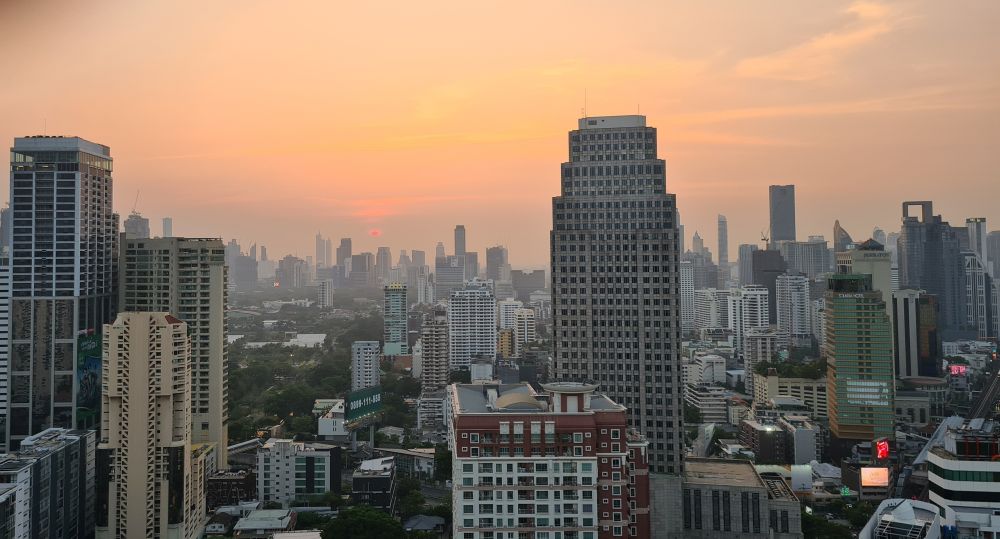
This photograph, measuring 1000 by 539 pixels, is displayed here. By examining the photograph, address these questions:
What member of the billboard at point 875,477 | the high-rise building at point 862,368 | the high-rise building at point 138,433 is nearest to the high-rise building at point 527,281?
the high-rise building at point 862,368

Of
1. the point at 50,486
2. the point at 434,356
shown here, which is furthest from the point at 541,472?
the point at 434,356

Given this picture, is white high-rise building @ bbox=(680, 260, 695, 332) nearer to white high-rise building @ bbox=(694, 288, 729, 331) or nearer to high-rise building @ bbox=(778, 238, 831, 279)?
white high-rise building @ bbox=(694, 288, 729, 331)

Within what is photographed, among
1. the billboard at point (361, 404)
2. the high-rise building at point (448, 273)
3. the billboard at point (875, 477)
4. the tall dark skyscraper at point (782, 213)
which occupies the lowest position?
the billboard at point (875, 477)

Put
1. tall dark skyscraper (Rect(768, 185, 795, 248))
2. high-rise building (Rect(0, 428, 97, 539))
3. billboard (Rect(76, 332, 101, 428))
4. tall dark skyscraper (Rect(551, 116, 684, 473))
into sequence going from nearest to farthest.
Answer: high-rise building (Rect(0, 428, 97, 539))
tall dark skyscraper (Rect(551, 116, 684, 473))
billboard (Rect(76, 332, 101, 428))
tall dark skyscraper (Rect(768, 185, 795, 248))

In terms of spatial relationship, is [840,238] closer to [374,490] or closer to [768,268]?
[768,268]

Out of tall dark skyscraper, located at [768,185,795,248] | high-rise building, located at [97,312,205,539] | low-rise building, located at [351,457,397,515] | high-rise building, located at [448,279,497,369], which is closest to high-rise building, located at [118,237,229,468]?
low-rise building, located at [351,457,397,515]

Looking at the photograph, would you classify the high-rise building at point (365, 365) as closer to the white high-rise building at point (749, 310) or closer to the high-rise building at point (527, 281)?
the white high-rise building at point (749, 310)
